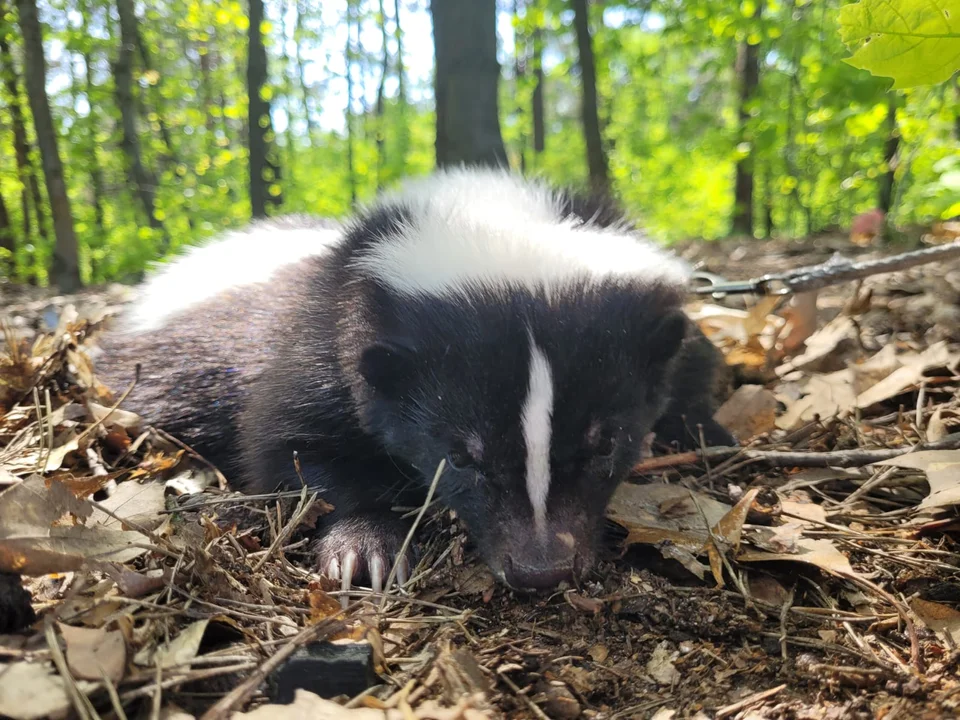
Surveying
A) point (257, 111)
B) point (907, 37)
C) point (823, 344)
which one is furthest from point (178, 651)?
point (257, 111)

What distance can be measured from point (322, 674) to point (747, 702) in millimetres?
999

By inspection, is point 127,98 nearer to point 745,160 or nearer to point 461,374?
point 745,160

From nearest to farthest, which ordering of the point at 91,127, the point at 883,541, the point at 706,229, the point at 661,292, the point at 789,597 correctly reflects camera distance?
the point at 789,597 < the point at 883,541 < the point at 661,292 < the point at 91,127 < the point at 706,229

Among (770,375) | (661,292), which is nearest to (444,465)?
(661,292)

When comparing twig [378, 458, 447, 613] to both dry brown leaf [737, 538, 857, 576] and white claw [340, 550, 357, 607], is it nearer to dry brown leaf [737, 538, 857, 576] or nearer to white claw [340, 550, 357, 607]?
white claw [340, 550, 357, 607]

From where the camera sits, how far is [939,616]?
1.85m

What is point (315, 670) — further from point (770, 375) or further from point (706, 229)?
point (706, 229)

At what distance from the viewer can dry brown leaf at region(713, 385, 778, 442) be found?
324 cm

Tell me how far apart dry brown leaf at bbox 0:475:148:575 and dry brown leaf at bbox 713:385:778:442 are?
2580mm

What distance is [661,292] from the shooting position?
8.60 ft

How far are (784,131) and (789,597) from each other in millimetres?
8235

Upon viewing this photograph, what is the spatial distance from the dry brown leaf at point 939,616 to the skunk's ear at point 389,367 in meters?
1.67

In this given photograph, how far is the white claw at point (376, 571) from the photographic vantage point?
87.0 inches

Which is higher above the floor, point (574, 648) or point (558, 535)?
point (558, 535)
